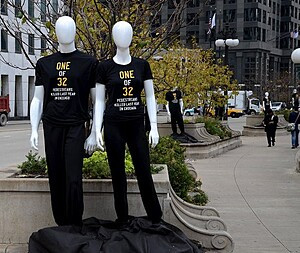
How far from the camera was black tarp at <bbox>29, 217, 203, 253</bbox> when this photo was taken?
541 cm

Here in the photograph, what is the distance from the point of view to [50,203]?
6227mm

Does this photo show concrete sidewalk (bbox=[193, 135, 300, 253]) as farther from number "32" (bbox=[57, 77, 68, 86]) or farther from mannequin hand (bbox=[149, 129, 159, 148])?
number "32" (bbox=[57, 77, 68, 86])

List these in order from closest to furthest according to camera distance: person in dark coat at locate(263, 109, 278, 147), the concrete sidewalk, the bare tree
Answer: the concrete sidewalk
the bare tree
person in dark coat at locate(263, 109, 278, 147)

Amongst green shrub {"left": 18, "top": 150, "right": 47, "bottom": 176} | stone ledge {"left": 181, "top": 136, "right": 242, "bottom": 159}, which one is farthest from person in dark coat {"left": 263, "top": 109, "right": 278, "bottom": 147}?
green shrub {"left": 18, "top": 150, "right": 47, "bottom": 176}

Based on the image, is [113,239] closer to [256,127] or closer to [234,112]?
[256,127]

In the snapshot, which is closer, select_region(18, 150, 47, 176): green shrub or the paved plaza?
select_region(18, 150, 47, 176): green shrub

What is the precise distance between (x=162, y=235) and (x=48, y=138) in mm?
1494

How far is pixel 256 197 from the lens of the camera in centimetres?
1137

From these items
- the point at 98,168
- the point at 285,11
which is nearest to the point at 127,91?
the point at 98,168

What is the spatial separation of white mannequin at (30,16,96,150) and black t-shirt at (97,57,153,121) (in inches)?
9.3

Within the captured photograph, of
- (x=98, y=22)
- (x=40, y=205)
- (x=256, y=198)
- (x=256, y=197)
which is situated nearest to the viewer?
(x=40, y=205)

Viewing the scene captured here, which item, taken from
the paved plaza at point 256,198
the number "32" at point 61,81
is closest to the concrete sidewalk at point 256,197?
the paved plaza at point 256,198

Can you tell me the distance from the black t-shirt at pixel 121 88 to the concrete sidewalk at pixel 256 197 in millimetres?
2433

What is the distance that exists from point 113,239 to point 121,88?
→ 1497 mm
